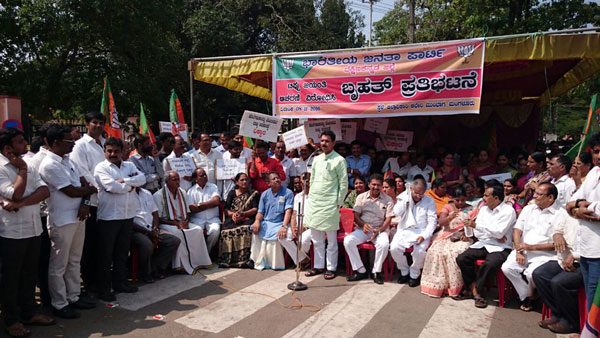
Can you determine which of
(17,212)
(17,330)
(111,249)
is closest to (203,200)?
(111,249)

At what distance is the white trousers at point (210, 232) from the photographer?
6.56 metres

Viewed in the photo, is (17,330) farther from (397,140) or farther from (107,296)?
(397,140)

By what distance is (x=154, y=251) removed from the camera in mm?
5910

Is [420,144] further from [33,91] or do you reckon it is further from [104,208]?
[33,91]

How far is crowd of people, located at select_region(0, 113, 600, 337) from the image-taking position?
4.08 meters

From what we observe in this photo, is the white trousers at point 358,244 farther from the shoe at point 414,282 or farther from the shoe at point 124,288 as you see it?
the shoe at point 124,288

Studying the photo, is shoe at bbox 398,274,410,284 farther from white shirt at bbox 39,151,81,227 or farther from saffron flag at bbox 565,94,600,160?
white shirt at bbox 39,151,81,227

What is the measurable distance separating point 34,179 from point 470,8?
44.7 ft

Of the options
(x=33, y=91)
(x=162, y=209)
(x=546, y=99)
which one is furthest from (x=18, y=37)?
(x=546, y=99)

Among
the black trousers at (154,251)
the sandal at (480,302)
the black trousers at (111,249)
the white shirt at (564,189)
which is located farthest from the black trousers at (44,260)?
the white shirt at (564,189)

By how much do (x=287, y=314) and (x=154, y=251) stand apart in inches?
89.0

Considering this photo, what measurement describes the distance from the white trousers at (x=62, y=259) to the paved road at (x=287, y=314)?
31cm

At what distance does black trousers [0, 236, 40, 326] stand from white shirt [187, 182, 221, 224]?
105 inches

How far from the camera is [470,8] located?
1380 centimetres
